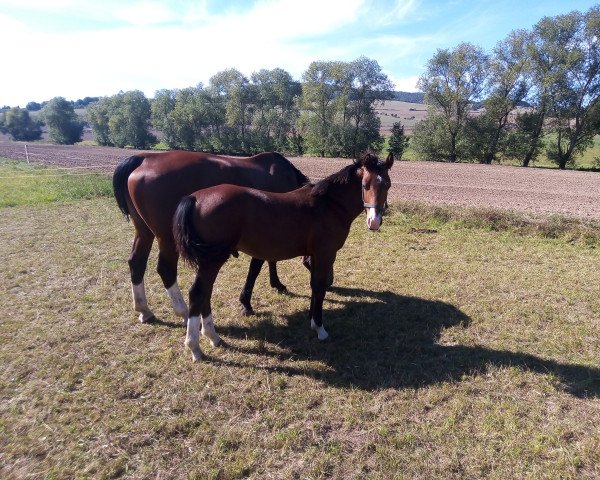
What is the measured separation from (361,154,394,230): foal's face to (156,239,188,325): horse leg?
2.31m

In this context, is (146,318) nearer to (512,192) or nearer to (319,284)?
(319,284)

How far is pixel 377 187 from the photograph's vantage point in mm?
3791

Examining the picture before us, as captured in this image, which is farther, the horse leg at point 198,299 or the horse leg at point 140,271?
the horse leg at point 140,271

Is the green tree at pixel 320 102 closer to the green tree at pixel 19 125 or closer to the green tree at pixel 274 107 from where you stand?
the green tree at pixel 274 107

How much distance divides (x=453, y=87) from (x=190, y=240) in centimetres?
3401

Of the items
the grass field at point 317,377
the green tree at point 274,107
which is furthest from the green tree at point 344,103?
the grass field at point 317,377

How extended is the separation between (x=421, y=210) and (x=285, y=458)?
8.18 metres

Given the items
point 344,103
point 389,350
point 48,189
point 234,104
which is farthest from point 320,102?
point 389,350

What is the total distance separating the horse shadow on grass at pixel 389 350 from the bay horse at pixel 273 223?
1.12 ft

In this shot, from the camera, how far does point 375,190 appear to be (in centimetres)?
379

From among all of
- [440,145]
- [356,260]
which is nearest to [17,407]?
[356,260]

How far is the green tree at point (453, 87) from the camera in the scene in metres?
30.5

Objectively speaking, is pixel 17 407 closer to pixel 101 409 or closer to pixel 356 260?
pixel 101 409

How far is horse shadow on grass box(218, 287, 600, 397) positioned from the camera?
3.55m
